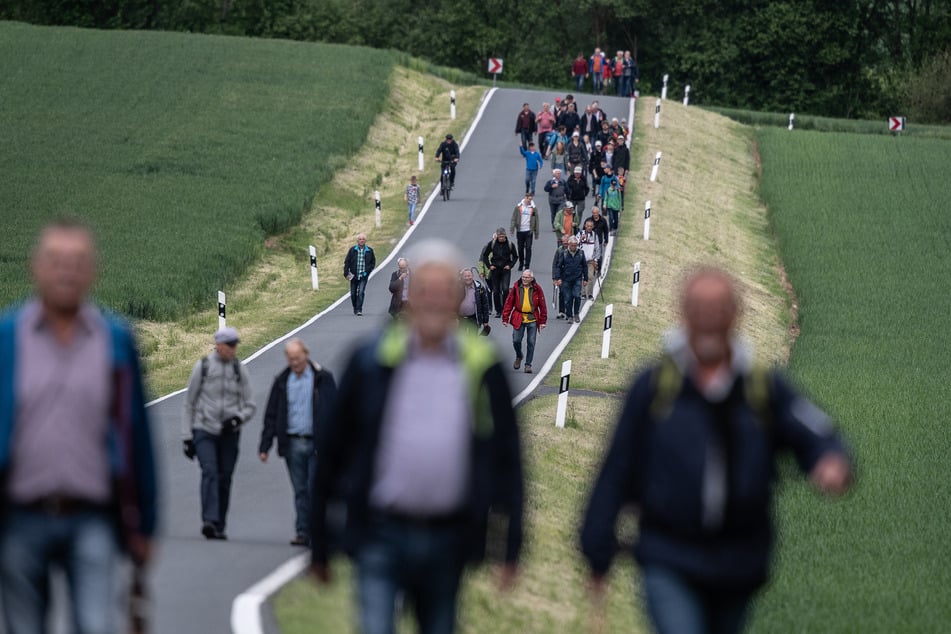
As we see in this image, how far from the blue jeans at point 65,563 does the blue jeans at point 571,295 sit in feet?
75.8

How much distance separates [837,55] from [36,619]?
286 feet

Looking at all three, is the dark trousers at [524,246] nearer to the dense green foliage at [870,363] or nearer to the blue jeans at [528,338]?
the dense green foliage at [870,363]

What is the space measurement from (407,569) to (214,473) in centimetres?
707

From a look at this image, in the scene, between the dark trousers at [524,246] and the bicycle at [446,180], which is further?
the bicycle at [446,180]

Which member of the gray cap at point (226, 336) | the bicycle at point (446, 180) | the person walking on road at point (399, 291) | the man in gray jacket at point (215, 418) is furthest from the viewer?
the bicycle at point (446, 180)

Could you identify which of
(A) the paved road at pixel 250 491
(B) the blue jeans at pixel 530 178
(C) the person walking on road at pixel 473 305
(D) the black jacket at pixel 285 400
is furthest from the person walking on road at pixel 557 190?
(D) the black jacket at pixel 285 400

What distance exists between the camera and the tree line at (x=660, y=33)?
8881 centimetres

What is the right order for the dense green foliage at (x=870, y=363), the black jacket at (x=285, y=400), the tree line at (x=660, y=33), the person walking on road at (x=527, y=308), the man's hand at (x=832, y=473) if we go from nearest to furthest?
the man's hand at (x=832, y=473), the black jacket at (x=285, y=400), the dense green foliage at (x=870, y=363), the person walking on road at (x=527, y=308), the tree line at (x=660, y=33)

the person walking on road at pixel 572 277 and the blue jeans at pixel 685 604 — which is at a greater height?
the blue jeans at pixel 685 604

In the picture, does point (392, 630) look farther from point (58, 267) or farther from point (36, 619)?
point (58, 267)

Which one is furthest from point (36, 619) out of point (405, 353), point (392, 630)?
point (405, 353)

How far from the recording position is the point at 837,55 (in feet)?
291

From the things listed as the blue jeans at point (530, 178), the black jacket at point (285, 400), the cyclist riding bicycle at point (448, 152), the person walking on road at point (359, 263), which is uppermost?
the black jacket at point (285, 400)

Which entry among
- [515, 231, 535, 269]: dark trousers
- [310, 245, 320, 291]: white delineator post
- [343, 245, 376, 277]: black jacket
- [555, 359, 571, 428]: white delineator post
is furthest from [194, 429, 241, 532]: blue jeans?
[310, 245, 320, 291]: white delineator post
